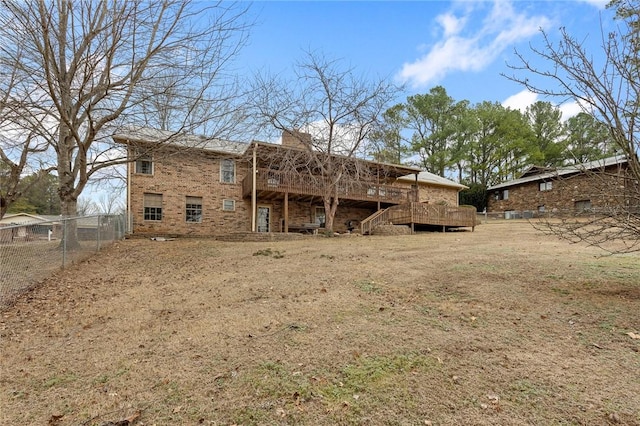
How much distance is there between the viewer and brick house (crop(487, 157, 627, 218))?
4.69m

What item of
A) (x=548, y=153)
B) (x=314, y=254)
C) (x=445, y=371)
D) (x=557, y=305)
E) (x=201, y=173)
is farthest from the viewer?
(x=548, y=153)

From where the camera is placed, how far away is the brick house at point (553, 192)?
4.69 meters

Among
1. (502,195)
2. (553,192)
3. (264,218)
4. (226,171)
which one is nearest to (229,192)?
(226,171)

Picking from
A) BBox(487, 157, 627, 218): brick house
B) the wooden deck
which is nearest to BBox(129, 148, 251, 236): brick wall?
the wooden deck

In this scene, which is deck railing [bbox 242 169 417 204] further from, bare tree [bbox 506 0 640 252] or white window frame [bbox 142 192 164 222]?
bare tree [bbox 506 0 640 252]

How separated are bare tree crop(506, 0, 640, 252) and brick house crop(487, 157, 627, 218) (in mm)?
23

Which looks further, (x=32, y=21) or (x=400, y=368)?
(x=32, y=21)

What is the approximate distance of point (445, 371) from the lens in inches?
117

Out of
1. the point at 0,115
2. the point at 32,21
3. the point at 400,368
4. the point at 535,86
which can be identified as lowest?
the point at 400,368

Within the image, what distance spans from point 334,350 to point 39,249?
24.9 feet

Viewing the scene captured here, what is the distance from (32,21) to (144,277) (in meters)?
5.17

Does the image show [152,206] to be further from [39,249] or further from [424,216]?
[424,216]

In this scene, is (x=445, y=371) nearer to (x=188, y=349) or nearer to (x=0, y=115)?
(x=188, y=349)

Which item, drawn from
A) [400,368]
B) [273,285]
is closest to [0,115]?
[273,285]
